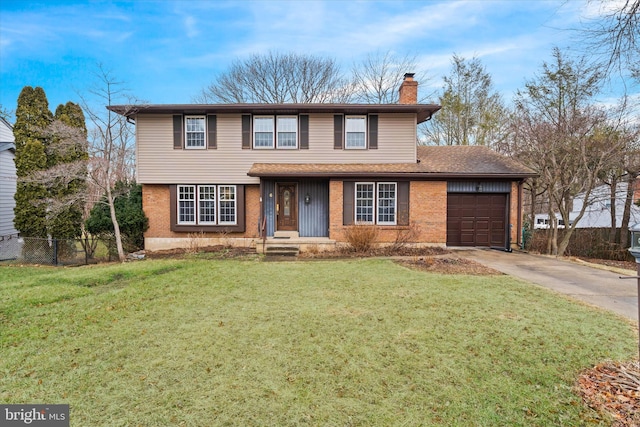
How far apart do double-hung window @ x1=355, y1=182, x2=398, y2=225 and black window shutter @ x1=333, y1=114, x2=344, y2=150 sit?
6.88ft

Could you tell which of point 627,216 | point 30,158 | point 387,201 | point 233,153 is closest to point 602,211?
point 627,216

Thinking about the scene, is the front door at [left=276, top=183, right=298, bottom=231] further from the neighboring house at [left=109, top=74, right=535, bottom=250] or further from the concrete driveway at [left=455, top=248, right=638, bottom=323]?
the concrete driveway at [left=455, top=248, right=638, bottom=323]

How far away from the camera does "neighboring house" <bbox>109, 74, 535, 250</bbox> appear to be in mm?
13023

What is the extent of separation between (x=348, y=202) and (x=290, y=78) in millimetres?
16872

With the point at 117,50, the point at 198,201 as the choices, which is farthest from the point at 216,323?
the point at 117,50

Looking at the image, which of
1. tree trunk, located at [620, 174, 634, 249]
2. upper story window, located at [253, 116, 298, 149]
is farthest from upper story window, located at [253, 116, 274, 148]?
tree trunk, located at [620, 174, 634, 249]

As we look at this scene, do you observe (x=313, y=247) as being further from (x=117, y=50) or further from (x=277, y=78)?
(x=277, y=78)

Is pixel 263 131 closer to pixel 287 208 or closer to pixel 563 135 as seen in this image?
pixel 287 208

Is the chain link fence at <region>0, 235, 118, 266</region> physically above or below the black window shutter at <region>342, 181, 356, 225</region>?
below

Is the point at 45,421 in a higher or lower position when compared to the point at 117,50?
lower

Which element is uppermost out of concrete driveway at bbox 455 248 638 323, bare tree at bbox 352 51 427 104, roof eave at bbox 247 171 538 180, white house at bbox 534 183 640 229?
bare tree at bbox 352 51 427 104

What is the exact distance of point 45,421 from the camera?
281 cm

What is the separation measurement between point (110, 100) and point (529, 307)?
14012mm

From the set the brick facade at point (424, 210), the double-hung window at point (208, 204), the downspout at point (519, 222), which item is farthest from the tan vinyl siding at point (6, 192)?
the downspout at point (519, 222)
